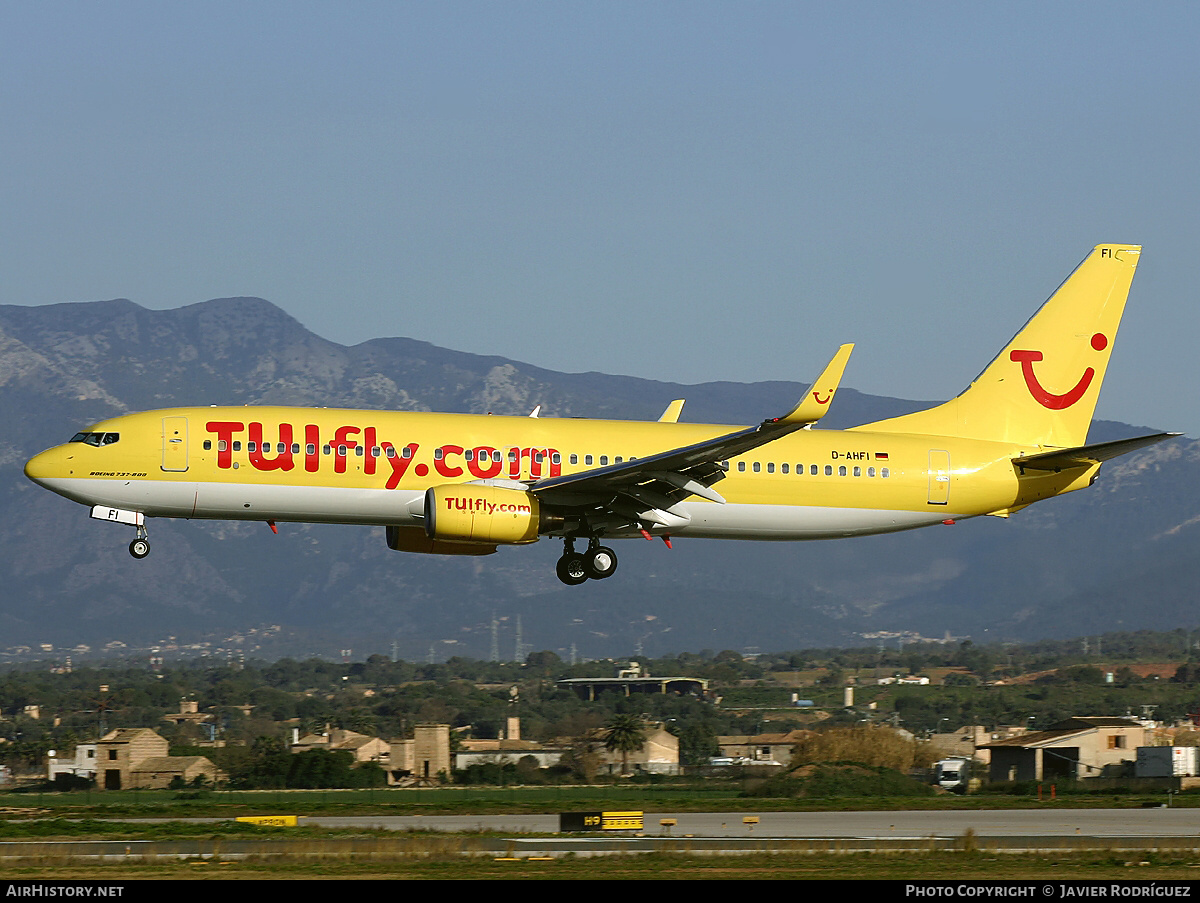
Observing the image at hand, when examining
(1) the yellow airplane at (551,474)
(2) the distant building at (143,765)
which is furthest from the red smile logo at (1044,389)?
(2) the distant building at (143,765)

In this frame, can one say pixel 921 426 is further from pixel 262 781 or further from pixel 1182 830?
pixel 262 781

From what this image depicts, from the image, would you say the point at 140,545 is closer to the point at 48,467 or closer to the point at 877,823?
the point at 48,467

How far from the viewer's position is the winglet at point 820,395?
33594 millimetres

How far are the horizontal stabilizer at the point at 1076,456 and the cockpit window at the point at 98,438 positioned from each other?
23588 mm

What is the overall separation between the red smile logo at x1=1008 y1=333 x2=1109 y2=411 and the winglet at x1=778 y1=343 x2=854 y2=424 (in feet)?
43.3

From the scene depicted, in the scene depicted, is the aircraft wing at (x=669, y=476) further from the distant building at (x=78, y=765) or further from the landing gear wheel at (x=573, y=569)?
the distant building at (x=78, y=765)

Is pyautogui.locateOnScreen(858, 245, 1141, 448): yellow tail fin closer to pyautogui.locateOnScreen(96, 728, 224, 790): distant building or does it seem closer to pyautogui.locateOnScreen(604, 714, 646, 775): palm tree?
pyautogui.locateOnScreen(604, 714, 646, 775): palm tree

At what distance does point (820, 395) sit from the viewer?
111 ft

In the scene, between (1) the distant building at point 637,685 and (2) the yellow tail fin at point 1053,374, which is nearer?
(2) the yellow tail fin at point 1053,374

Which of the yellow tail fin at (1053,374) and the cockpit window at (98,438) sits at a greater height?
the yellow tail fin at (1053,374)

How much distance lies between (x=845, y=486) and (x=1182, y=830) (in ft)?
38.1

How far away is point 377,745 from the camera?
73.9m

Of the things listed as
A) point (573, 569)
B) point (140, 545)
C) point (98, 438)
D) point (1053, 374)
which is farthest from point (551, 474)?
point (1053, 374)

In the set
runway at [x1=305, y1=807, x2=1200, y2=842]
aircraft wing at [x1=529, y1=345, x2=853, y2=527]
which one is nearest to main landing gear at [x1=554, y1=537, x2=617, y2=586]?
aircraft wing at [x1=529, y1=345, x2=853, y2=527]
